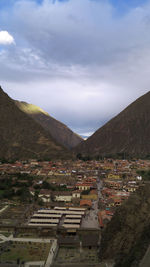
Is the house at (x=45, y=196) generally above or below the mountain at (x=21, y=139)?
below

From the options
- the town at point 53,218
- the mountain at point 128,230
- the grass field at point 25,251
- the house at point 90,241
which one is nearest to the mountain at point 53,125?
the town at point 53,218

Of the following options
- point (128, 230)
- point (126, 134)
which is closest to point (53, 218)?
point (128, 230)

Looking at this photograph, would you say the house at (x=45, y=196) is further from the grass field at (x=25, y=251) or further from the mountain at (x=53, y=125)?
the mountain at (x=53, y=125)

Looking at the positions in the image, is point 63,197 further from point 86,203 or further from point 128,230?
point 128,230

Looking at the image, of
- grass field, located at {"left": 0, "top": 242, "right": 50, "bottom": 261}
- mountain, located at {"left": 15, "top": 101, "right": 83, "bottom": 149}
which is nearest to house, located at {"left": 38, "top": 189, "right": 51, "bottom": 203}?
grass field, located at {"left": 0, "top": 242, "right": 50, "bottom": 261}

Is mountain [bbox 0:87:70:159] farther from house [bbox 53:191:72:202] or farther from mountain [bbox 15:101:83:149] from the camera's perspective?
mountain [bbox 15:101:83:149]

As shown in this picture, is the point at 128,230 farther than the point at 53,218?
No
